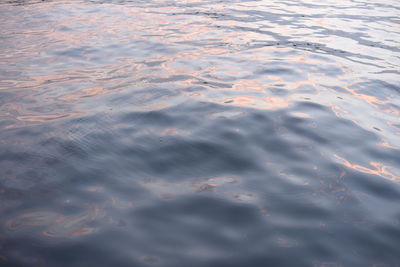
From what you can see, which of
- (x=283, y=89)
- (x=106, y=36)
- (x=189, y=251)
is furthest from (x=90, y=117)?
(x=106, y=36)

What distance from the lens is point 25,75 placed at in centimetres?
453

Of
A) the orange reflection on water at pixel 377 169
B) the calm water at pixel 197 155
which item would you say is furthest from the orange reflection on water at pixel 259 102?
the orange reflection on water at pixel 377 169

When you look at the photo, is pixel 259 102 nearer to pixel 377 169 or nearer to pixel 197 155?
pixel 197 155

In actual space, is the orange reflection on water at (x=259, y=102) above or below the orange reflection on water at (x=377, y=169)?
above

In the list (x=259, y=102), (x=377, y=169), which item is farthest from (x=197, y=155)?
(x=377, y=169)

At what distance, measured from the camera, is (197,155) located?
2.75m

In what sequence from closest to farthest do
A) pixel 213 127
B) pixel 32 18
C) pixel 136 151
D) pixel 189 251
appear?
1. pixel 189 251
2. pixel 136 151
3. pixel 213 127
4. pixel 32 18

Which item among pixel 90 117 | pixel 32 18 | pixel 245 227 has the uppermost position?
pixel 32 18

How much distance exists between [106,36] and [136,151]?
4.63 m

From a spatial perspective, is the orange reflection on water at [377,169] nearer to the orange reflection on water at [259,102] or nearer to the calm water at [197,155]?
the calm water at [197,155]

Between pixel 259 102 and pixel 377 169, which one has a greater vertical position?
pixel 259 102

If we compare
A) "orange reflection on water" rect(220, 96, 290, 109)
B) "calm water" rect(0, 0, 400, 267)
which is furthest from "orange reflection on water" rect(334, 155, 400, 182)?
"orange reflection on water" rect(220, 96, 290, 109)

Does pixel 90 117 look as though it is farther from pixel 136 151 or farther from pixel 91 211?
pixel 91 211

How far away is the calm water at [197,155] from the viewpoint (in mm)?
1867
